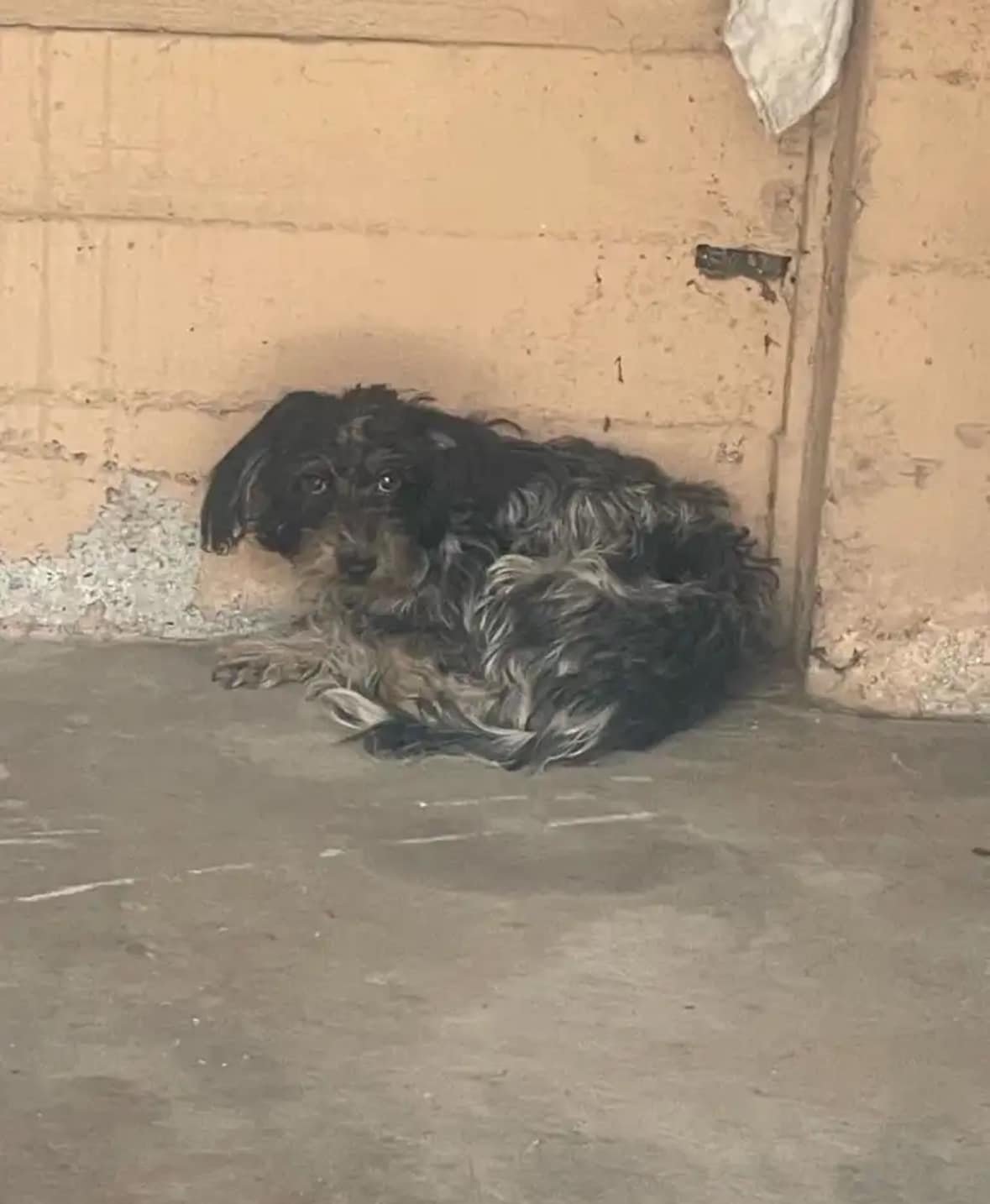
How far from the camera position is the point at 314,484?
3.33 metres

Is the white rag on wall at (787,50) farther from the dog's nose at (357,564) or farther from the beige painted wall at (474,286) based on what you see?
the dog's nose at (357,564)

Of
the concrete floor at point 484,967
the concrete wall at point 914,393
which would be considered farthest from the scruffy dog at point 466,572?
the concrete wall at point 914,393

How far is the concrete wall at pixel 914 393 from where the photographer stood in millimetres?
3119

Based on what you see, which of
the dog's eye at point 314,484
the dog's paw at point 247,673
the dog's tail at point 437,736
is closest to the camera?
the dog's tail at point 437,736

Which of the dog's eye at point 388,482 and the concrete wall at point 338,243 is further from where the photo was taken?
the concrete wall at point 338,243

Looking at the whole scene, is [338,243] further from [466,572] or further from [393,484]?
[466,572]

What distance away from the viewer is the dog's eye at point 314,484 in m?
3.31

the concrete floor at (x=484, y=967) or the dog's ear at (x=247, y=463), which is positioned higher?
the dog's ear at (x=247, y=463)

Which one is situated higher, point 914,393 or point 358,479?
point 914,393

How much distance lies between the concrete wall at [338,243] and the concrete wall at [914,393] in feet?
1.09

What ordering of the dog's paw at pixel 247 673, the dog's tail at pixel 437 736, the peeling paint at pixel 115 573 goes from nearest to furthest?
the dog's tail at pixel 437 736, the dog's paw at pixel 247 673, the peeling paint at pixel 115 573

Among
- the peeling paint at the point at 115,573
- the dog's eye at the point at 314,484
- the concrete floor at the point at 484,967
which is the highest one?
the dog's eye at the point at 314,484

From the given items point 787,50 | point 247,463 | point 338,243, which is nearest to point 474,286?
point 338,243

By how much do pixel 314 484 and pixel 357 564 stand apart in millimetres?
176
